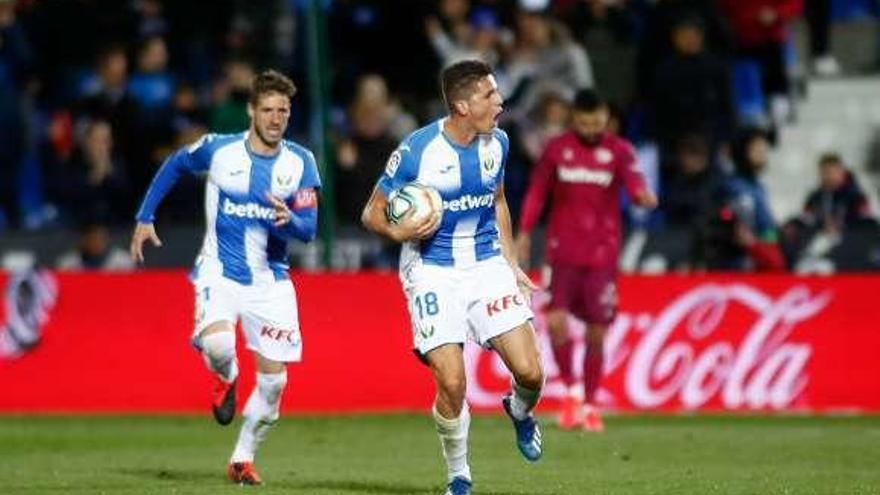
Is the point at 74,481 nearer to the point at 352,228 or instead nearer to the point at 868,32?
the point at 352,228

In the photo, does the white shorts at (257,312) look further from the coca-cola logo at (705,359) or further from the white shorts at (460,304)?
the coca-cola logo at (705,359)

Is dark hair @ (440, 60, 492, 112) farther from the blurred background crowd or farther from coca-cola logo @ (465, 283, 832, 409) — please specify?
the blurred background crowd

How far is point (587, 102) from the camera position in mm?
18203

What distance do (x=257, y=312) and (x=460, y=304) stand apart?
205cm

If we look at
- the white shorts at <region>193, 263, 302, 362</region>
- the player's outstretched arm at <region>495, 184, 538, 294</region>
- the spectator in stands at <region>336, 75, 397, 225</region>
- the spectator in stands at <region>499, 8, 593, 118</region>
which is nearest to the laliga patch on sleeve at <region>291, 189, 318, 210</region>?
the white shorts at <region>193, 263, 302, 362</region>

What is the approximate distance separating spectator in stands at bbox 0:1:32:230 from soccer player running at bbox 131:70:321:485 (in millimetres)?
9430

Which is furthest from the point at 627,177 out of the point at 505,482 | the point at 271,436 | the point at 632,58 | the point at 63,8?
the point at 63,8

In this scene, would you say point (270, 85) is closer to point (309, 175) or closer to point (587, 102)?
point (309, 175)

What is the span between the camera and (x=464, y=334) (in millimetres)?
12617

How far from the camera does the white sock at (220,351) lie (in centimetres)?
1423

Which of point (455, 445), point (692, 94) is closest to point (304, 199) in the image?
point (455, 445)

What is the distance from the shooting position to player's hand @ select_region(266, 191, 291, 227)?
14031 millimetres

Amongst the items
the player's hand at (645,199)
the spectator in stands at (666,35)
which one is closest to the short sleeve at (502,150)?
the player's hand at (645,199)

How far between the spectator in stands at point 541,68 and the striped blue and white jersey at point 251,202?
9185 millimetres
